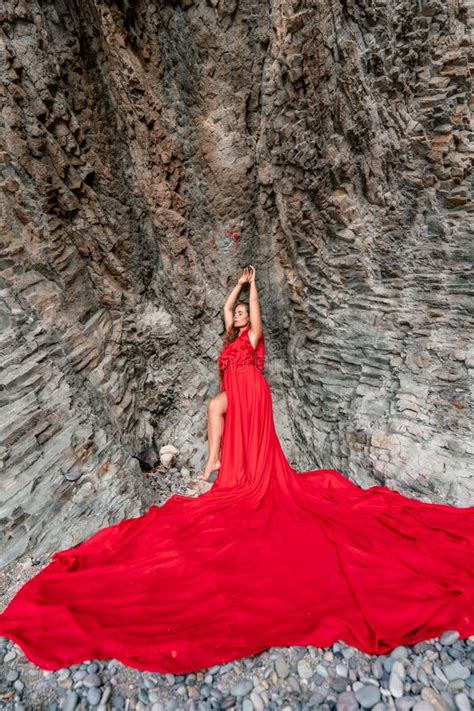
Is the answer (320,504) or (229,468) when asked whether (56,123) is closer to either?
(229,468)

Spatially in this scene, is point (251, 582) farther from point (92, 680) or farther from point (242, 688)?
point (92, 680)

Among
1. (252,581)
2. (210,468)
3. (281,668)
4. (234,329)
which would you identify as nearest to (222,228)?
(234,329)

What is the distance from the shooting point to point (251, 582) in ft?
8.82

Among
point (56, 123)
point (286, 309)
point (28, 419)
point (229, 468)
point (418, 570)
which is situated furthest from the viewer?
point (286, 309)

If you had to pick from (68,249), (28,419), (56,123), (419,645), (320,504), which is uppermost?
(56,123)

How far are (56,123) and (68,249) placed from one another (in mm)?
1233

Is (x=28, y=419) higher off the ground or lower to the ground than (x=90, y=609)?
higher

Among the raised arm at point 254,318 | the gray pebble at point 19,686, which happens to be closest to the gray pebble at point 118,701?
the gray pebble at point 19,686

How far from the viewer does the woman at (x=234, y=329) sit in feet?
15.7

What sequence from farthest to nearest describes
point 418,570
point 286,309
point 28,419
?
1. point 286,309
2. point 28,419
3. point 418,570

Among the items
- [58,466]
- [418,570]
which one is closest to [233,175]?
[58,466]

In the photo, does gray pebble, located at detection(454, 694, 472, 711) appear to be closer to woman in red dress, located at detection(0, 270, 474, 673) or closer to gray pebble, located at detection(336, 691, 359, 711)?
woman in red dress, located at detection(0, 270, 474, 673)

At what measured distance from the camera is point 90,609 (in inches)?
99.7

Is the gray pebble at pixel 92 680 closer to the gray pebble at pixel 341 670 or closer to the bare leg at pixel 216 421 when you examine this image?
the gray pebble at pixel 341 670
